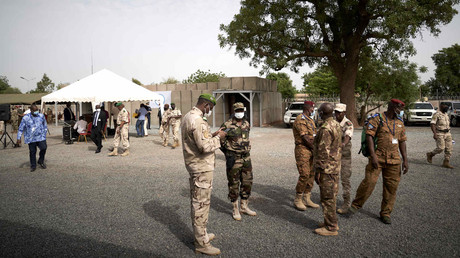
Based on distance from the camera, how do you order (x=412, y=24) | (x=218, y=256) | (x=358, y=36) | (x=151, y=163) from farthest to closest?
(x=358, y=36) → (x=412, y=24) → (x=151, y=163) → (x=218, y=256)

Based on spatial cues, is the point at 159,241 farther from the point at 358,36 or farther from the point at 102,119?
the point at 358,36

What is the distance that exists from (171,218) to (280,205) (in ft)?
5.76

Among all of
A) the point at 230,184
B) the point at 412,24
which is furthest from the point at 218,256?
the point at 412,24

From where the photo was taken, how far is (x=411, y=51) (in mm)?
18562

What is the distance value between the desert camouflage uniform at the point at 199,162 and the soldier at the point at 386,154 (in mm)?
2344

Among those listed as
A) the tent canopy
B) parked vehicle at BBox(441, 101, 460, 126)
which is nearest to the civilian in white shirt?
the tent canopy

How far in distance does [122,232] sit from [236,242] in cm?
152

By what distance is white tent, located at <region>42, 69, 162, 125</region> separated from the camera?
48.8 feet

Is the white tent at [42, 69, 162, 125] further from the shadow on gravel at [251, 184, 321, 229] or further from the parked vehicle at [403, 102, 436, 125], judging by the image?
the parked vehicle at [403, 102, 436, 125]

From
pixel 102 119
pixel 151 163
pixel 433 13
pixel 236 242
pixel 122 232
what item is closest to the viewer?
pixel 236 242

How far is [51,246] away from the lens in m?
3.86

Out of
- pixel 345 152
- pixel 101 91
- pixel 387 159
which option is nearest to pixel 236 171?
pixel 345 152

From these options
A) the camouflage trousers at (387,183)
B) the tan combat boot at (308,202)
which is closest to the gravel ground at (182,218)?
the tan combat boot at (308,202)

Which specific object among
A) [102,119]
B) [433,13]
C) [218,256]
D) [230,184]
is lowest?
[218,256]
